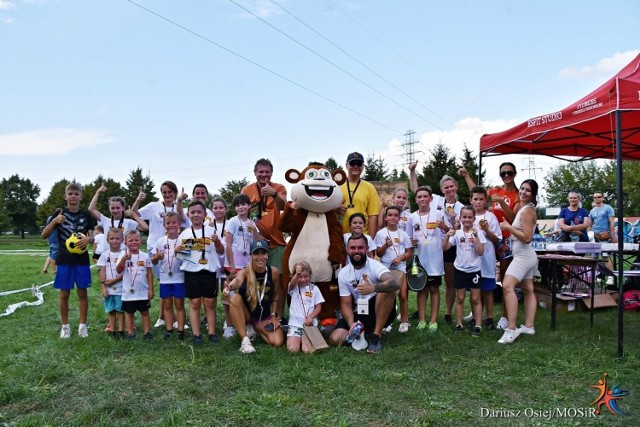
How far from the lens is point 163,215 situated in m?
6.27

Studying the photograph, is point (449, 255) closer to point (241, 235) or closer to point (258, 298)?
point (258, 298)

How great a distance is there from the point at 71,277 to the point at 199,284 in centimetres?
163

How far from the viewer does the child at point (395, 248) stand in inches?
227

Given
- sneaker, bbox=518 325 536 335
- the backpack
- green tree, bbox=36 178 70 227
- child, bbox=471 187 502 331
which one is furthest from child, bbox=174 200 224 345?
green tree, bbox=36 178 70 227

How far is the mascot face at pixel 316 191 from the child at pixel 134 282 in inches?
78.1

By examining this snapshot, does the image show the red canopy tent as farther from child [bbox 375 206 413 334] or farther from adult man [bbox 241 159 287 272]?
adult man [bbox 241 159 287 272]

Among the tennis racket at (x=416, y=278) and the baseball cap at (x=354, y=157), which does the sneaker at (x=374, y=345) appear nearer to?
the tennis racket at (x=416, y=278)

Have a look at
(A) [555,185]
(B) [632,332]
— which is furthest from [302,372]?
(A) [555,185]

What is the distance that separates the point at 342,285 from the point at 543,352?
219cm

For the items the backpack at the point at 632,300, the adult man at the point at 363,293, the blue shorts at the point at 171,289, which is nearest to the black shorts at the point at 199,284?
the blue shorts at the point at 171,289

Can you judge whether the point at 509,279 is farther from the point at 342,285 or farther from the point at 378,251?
the point at 342,285

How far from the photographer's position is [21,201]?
2128 inches

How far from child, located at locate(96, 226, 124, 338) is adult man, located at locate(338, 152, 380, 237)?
2817mm

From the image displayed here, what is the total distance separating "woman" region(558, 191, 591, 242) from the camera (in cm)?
889
